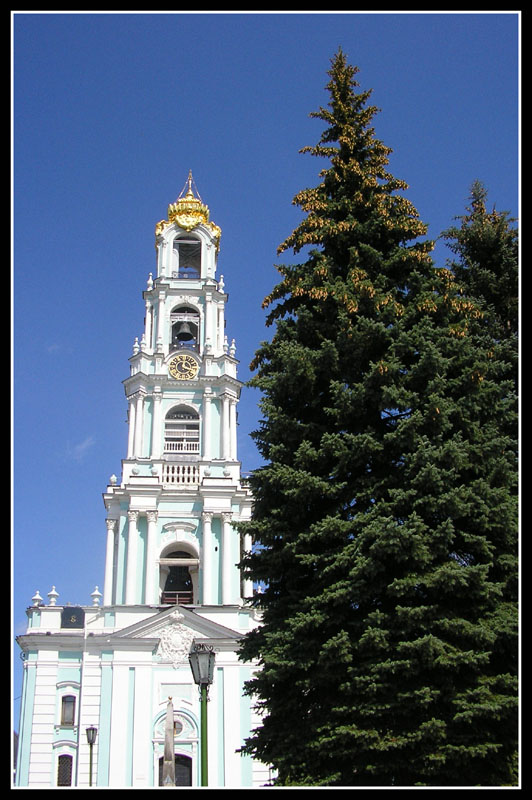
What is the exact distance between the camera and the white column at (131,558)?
36.0 metres

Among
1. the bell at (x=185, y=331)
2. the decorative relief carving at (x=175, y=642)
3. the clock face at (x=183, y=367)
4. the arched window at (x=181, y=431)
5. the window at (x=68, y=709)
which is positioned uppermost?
the bell at (x=185, y=331)

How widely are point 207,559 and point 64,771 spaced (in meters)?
10.1

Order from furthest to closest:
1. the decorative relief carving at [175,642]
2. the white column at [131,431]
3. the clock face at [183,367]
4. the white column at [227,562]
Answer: the clock face at [183,367]
the white column at [131,431]
the white column at [227,562]
the decorative relief carving at [175,642]

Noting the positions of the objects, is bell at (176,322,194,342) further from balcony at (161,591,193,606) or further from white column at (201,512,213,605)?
balcony at (161,591,193,606)

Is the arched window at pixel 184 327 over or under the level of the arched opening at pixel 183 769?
over

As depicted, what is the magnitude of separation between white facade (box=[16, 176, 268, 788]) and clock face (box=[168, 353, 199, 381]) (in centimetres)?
6

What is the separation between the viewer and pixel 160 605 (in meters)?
35.2

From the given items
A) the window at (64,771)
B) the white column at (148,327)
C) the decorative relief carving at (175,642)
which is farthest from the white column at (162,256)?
the window at (64,771)

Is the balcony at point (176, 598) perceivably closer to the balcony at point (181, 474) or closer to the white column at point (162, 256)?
the balcony at point (181, 474)

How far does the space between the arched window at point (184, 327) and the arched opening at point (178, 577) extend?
11.7 meters

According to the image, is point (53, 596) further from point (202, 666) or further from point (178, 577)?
point (202, 666)

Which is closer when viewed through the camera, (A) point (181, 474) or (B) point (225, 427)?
(A) point (181, 474)

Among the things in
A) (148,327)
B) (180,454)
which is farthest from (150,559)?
(148,327)

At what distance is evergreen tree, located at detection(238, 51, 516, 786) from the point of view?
12617 millimetres
